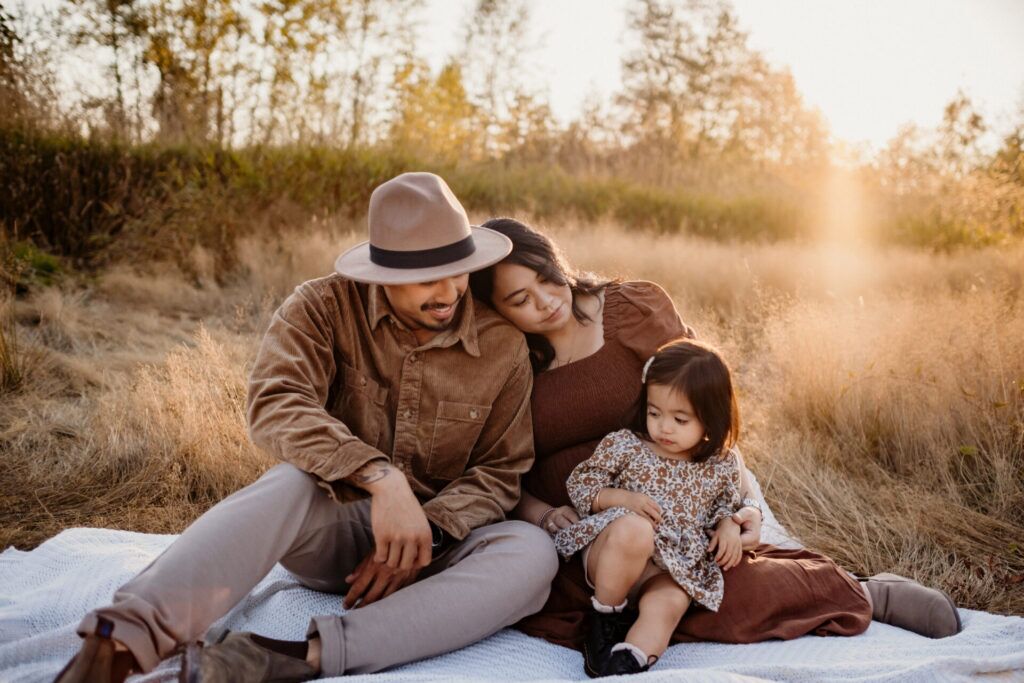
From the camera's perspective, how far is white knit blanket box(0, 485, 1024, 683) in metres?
2.19

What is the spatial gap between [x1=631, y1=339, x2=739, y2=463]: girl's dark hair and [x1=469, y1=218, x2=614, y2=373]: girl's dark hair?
47 centimetres

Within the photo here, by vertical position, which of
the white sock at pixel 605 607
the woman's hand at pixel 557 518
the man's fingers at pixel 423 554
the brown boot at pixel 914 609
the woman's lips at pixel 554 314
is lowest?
the brown boot at pixel 914 609

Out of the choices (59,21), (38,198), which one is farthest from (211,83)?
(38,198)

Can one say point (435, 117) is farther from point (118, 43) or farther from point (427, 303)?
point (427, 303)

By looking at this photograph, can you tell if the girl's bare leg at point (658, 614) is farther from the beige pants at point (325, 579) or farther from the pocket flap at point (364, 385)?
the pocket flap at point (364, 385)

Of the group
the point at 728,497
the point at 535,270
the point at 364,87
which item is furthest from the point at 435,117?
the point at 728,497

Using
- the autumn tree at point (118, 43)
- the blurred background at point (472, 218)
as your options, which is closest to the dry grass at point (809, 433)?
the blurred background at point (472, 218)

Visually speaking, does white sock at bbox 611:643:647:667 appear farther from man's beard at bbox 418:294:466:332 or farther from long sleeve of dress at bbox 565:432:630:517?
man's beard at bbox 418:294:466:332

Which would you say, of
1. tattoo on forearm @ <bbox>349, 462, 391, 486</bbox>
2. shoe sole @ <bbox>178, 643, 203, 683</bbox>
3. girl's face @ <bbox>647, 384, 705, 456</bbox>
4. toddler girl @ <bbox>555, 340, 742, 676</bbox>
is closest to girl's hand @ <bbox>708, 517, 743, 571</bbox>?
toddler girl @ <bbox>555, 340, 742, 676</bbox>

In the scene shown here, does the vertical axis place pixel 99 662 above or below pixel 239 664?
above

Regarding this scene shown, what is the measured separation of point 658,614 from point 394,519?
0.86 m

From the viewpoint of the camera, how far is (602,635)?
2389mm

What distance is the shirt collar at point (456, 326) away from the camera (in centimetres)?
260

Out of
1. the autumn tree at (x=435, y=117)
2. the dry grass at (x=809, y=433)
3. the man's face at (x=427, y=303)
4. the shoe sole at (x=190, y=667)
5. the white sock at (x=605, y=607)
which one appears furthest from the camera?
the autumn tree at (x=435, y=117)
